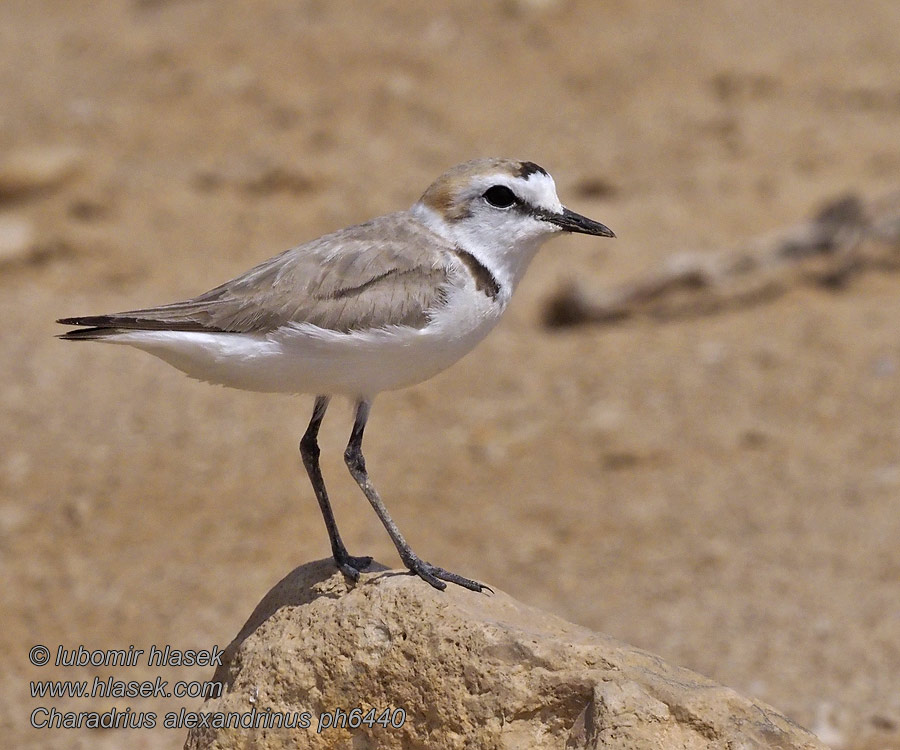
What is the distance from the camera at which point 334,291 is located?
5270mm

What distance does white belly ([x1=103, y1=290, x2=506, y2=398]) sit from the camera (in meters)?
5.09

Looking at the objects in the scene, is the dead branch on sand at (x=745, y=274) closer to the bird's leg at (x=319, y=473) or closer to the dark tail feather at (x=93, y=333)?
the bird's leg at (x=319, y=473)

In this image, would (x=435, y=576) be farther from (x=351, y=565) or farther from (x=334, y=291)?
(x=334, y=291)

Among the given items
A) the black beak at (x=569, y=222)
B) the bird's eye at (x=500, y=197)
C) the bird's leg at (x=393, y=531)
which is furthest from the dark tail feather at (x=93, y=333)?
the black beak at (x=569, y=222)

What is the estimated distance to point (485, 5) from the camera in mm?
17156

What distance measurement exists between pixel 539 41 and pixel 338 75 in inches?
110

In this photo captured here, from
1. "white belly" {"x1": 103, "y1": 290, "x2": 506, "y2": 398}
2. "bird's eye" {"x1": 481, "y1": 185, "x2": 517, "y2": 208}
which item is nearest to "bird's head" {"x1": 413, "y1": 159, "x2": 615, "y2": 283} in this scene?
"bird's eye" {"x1": 481, "y1": 185, "x2": 517, "y2": 208}

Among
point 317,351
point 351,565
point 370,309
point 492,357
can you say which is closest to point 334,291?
point 370,309

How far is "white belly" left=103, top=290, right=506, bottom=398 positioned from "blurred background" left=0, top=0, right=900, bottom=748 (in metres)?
3.39

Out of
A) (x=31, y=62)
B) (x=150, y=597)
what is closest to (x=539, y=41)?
(x=31, y=62)

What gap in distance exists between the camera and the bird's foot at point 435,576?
4984 millimetres

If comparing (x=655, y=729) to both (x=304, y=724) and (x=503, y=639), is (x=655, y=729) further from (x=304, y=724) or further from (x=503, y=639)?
(x=304, y=724)

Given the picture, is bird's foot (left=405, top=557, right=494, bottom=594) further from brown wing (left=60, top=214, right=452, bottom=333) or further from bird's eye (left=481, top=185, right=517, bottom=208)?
bird's eye (left=481, top=185, right=517, bottom=208)

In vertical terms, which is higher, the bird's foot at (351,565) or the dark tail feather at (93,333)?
the dark tail feather at (93,333)
